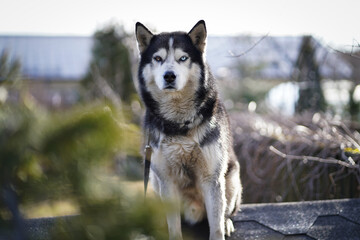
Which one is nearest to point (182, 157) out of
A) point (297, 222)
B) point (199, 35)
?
point (199, 35)

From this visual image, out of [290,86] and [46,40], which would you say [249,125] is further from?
[46,40]

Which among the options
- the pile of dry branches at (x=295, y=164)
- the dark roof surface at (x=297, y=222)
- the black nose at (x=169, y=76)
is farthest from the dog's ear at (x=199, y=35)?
the pile of dry branches at (x=295, y=164)

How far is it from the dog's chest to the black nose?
0.45 meters

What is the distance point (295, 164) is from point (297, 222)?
5.73 feet

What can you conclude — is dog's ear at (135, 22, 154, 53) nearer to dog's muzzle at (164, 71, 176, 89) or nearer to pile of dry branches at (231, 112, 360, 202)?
dog's muzzle at (164, 71, 176, 89)

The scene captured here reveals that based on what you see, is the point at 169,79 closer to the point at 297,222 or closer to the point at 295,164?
the point at 297,222

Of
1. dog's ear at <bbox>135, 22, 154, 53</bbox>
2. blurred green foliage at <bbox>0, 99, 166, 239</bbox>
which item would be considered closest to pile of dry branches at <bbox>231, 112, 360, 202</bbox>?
dog's ear at <bbox>135, 22, 154, 53</bbox>

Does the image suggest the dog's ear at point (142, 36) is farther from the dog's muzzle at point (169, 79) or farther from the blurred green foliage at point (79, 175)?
the blurred green foliage at point (79, 175)

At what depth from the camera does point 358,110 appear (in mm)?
11172

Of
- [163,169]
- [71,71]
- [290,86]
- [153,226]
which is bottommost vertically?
[71,71]

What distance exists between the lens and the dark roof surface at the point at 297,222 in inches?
120

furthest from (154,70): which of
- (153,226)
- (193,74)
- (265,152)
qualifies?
(265,152)

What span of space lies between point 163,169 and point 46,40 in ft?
86.1

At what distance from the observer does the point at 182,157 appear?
2.91 meters
